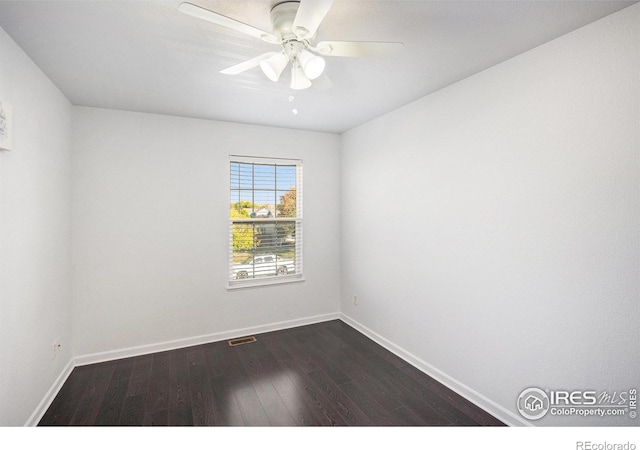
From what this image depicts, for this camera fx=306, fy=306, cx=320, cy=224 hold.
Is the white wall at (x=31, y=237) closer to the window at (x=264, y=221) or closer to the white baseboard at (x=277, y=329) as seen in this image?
the white baseboard at (x=277, y=329)

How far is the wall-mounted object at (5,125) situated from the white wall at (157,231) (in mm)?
1204

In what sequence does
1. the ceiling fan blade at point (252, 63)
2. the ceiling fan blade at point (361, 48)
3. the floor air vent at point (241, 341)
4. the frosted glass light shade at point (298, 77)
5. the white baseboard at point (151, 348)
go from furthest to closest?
1. the floor air vent at point (241, 341)
2. the white baseboard at point (151, 348)
3. the frosted glass light shade at point (298, 77)
4. the ceiling fan blade at point (252, 63)
5. the ceiling fan blade at point (361, 48)

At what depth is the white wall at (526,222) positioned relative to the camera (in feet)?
5.40

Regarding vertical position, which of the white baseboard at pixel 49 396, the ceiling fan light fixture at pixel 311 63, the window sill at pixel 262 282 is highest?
the ceiling fan light fixture at pixel 311 63

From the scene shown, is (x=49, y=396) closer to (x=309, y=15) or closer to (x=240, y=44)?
(x=240, y=44)

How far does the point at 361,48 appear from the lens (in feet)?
5.21

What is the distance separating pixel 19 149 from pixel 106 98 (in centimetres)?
103

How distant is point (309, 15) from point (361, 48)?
1.23 feet

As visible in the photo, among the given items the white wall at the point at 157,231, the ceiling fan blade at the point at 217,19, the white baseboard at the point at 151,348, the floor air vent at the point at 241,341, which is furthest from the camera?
the floor air vent at the point at 241,341

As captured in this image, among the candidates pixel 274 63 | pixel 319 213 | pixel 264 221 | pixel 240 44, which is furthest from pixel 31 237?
pixel 319 213

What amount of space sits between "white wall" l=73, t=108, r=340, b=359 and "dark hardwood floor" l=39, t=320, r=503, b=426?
369 millimetres

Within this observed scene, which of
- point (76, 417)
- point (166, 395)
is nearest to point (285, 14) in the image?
point (166, 395)

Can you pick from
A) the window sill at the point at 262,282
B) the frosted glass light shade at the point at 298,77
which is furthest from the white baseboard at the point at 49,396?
the frosted glass light shade at the point at 298,77

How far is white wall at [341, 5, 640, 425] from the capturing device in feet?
5.40
